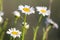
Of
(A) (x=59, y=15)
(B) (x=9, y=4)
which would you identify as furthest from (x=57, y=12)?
(B) (x=9, y=4)

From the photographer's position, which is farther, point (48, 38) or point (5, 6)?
point (48, 38)

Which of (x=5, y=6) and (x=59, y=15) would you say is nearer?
(x=5, y=6)

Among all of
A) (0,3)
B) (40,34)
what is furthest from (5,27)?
(40,34)

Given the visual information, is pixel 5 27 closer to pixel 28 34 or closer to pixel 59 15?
pixel 28 34

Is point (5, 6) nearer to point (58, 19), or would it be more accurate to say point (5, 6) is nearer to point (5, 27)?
point (5, 27)

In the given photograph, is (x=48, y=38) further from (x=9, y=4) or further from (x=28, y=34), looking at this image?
(x=9, y=4)

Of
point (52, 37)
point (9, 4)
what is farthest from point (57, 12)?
point (9, 4)

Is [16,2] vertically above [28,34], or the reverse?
[16,2]

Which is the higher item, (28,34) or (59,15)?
(59,15)
